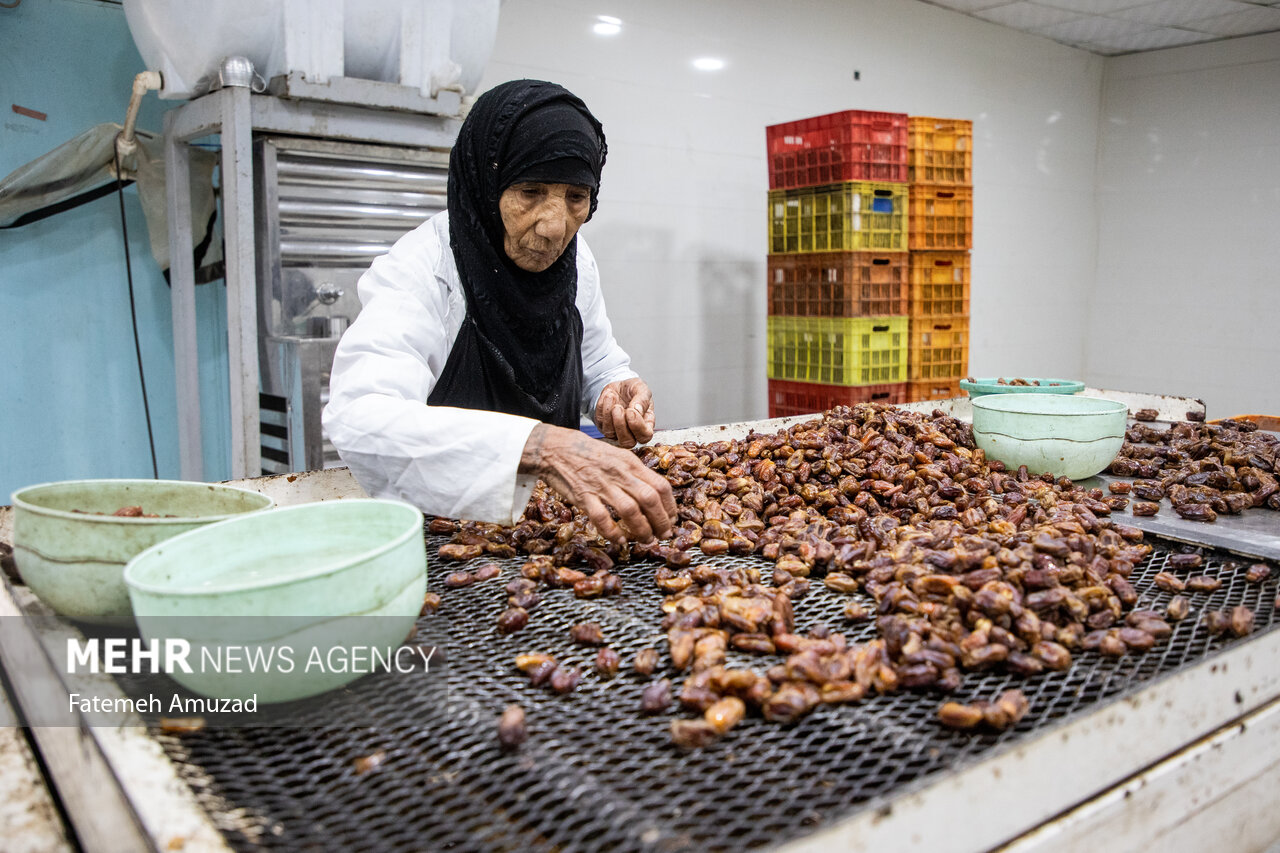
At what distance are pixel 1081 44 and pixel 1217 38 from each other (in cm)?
114

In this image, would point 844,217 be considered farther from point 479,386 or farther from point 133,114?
point 133,114

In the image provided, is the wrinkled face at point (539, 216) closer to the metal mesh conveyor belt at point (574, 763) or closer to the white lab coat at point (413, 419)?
the white lab coat at point (413, 419)

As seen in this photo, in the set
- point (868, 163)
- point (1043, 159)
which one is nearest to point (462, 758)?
point (868, 163)

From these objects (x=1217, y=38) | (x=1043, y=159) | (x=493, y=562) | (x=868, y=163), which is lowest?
(x=493, y=562)

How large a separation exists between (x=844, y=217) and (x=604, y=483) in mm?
3786

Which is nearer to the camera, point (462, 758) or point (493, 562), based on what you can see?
point (462, 758)

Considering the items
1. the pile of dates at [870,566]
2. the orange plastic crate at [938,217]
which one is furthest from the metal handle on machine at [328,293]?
the orange plastic crate at [938,217]

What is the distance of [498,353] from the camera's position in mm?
2332

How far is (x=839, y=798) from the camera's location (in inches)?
34.9

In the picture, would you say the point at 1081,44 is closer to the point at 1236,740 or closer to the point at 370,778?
the point at 1236,740

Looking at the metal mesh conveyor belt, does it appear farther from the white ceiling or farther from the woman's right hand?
the white ceiling

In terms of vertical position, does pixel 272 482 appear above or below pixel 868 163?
below

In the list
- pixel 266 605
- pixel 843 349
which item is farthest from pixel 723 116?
pixel 266 605

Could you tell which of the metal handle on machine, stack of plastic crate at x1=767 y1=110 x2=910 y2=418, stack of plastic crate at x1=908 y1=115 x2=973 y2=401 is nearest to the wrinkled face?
the metal handle on machine
